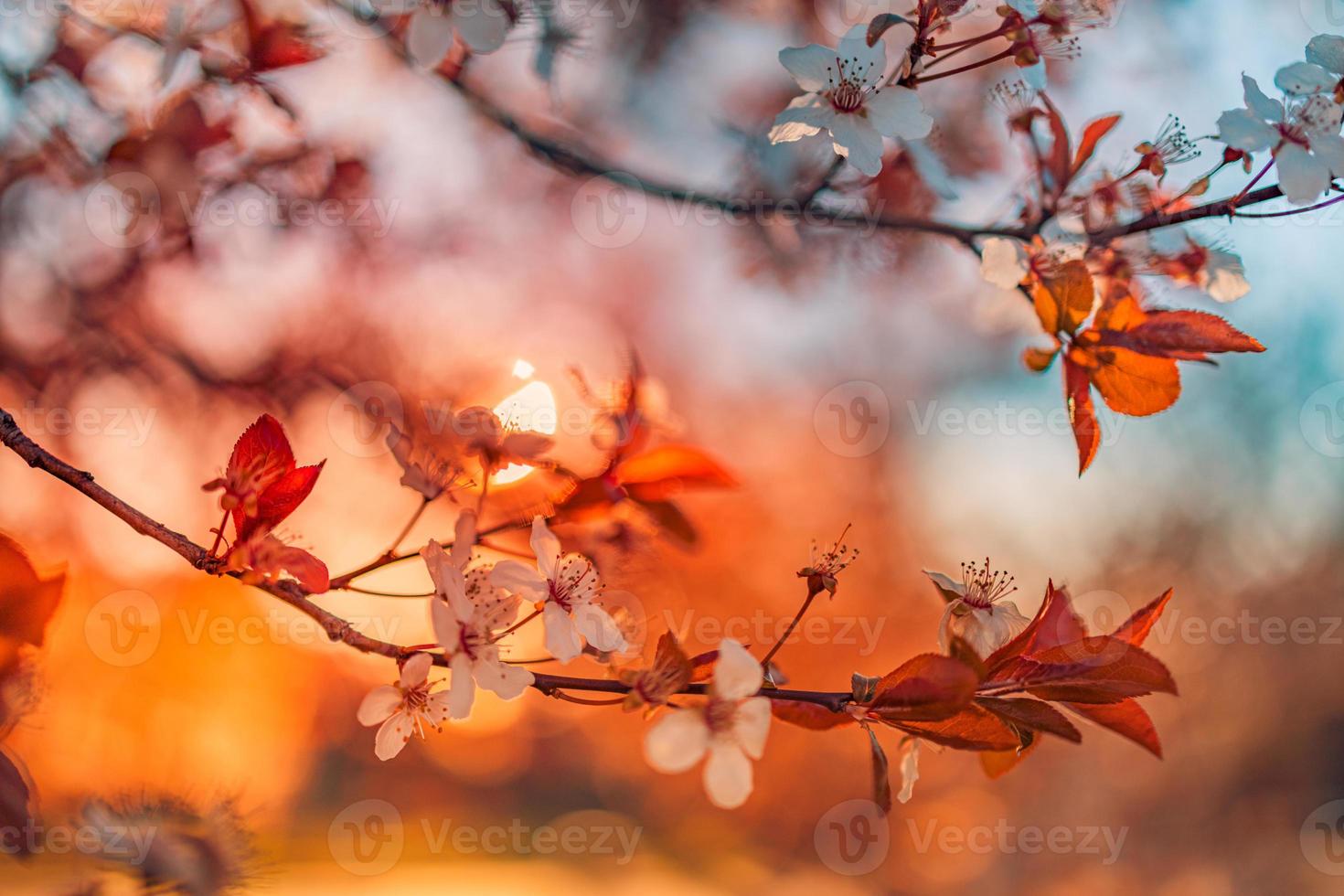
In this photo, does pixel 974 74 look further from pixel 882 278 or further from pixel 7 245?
pixel 7 245

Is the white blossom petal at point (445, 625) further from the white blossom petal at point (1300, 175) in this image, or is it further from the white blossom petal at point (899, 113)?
the white blossom petal at point (1300, 175)

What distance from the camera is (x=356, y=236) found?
95 centimetres

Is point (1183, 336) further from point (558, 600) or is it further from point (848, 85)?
point (558, 600)

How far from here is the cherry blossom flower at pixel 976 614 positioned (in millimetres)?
389

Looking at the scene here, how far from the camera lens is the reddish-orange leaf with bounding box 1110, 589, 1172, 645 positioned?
38cm

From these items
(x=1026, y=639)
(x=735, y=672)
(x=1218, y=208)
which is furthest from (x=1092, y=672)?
(x=1218, y=208)

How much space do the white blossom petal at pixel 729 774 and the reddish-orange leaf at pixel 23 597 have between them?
321mm

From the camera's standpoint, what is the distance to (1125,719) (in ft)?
1.15

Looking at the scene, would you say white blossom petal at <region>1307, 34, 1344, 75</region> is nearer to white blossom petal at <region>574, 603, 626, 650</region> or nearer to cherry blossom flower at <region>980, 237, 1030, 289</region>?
cherry blossom flower at <region>980, 237, 1030, 289</region>

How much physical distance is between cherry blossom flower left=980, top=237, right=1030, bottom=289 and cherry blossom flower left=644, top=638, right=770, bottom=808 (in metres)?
0.28

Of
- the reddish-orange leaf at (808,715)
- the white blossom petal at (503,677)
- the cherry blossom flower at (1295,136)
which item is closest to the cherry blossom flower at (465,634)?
the white blossom petal at (503,677)

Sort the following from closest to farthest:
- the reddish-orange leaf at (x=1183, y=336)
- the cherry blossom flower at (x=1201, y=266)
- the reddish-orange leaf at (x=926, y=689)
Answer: the reddish-orange leaf at (x=926, y=689)
the reddish-orange leaf at (x=1183, y=336)
the cherry blossom flower at (x=1201, y=266)

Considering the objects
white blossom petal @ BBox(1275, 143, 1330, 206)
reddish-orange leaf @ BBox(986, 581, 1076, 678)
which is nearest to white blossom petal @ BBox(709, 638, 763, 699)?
reddish-orange leaf @ BBox(986, 581, 1076, 678)

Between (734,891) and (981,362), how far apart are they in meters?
2.20
